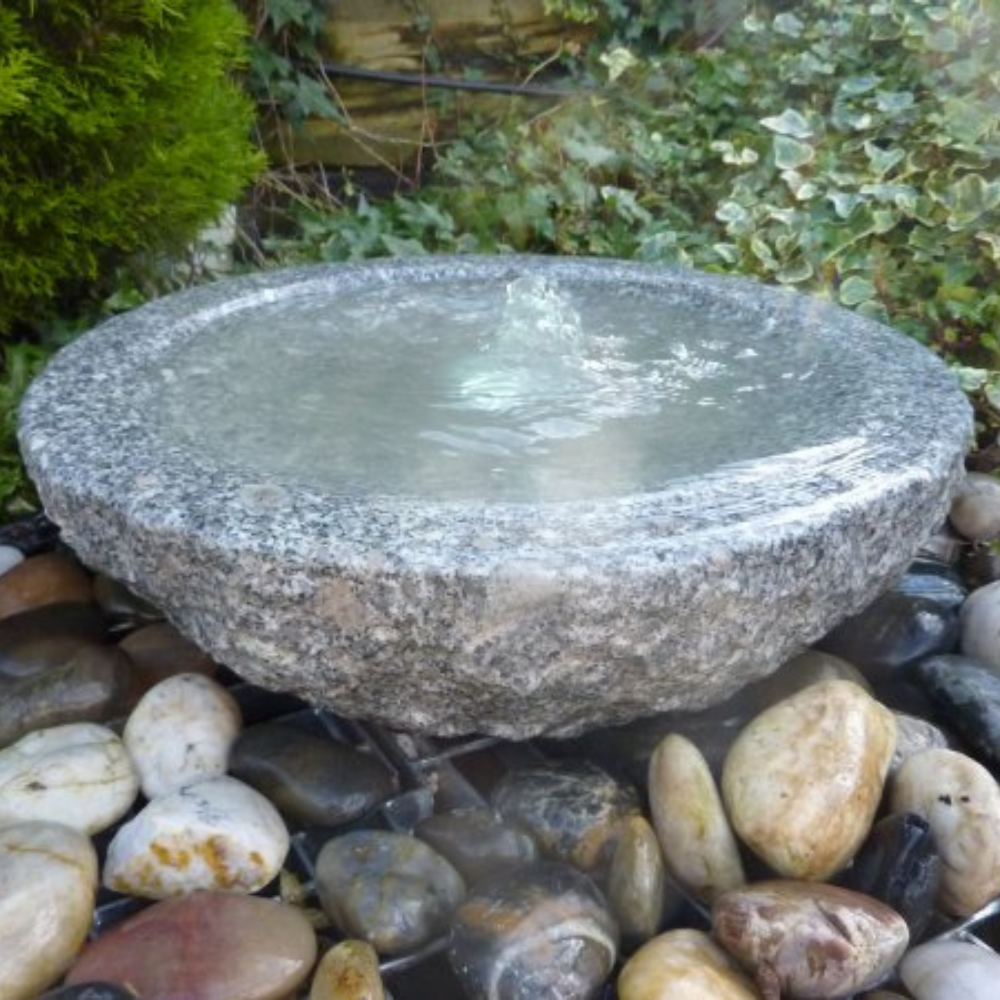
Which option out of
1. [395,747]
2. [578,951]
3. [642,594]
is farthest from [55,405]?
[578,951]

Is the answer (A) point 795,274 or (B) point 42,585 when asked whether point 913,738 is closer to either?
(B) point 42,585

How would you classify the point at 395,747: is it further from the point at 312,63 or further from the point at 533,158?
the point at 312,63

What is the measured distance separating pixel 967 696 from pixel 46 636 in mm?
1597

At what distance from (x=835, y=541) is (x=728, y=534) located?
7.3 inches

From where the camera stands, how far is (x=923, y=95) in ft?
A: 14.4

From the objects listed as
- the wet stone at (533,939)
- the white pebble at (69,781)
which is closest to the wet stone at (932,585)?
the wet stone at (533,939)

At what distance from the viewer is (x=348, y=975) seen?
158cm

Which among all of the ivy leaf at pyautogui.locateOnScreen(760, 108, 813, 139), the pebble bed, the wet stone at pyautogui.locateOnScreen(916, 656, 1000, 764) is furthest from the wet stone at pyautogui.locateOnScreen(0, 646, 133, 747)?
the ivy leaf at pyautogui.locateOnScreen(760, 108, 813, 139)

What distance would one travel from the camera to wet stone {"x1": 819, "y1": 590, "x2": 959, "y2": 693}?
89.4 inches

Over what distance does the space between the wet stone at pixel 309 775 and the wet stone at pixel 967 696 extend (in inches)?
36.5

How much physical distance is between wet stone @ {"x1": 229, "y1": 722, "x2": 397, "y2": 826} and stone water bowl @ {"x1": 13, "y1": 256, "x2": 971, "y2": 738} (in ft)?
0.66

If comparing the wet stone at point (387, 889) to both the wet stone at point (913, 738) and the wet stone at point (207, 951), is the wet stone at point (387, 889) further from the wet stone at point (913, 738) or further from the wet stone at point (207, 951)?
the wet stone at point (913, 738)

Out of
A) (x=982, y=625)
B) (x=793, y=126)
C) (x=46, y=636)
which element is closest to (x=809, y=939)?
(x=982, y=625)

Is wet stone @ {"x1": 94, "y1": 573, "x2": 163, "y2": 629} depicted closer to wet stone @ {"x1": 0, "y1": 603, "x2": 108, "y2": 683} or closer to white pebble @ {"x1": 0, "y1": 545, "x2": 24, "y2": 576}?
wet stone @ {"x1": 0, "y1": 603, "x2": 108, "y2": 683}
